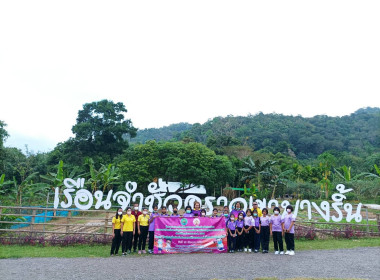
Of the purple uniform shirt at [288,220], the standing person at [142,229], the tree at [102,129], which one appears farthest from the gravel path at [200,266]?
the tree at [102,129]

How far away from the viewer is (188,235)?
31.0 ft

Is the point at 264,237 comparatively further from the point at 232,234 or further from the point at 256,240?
the point at 232,234

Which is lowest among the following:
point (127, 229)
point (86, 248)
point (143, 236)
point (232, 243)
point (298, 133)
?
point (86, 248)

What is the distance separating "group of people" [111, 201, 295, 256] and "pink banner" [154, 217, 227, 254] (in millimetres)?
201

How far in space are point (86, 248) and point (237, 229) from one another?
4563 mm

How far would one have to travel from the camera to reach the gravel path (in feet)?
21.6

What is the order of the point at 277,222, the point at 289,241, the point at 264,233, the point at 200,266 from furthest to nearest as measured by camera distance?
the point at 264,233
the point at 277,222
the point at 289,241
the point at 200,266

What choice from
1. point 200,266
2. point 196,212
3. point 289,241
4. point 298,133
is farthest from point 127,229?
point 298,133

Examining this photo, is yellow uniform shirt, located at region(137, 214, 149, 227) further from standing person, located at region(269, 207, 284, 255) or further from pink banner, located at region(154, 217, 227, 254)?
standing person, located at region(269, 207, 284, 255)

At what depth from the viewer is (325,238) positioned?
38.3ft

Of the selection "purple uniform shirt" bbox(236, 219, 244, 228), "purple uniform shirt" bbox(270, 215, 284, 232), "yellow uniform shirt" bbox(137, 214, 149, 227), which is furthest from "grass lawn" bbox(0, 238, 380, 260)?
"purple uniform shirt" bbox(236, 219, 244, 228)

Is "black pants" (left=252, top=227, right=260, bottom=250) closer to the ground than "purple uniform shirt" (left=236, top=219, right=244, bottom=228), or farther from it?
closer to the ground

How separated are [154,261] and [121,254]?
4.49ft

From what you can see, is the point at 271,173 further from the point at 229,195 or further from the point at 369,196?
the point at 369,196
